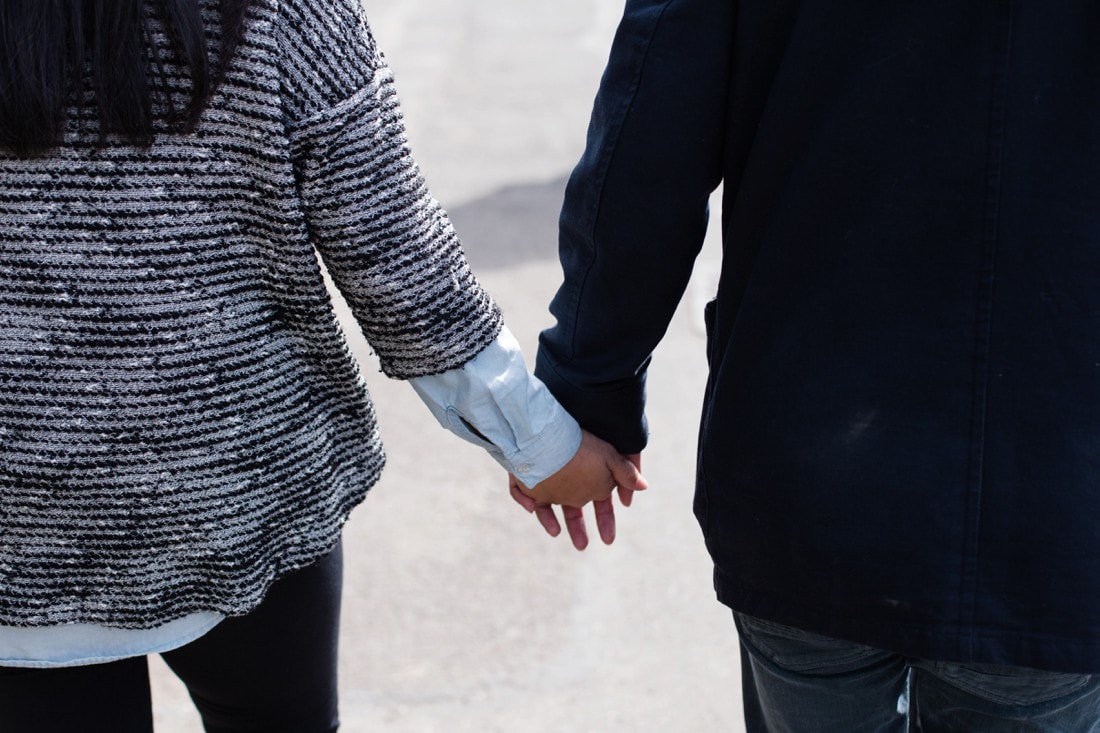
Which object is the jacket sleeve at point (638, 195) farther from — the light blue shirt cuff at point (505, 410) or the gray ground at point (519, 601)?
the gray ground at point (519, 601)

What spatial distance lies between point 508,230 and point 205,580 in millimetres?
3904

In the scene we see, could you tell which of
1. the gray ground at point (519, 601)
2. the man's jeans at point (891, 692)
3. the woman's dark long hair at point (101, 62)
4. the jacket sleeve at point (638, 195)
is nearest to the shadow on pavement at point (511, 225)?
the gray ground at point (519, 601)

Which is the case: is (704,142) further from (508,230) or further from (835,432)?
(508,230)

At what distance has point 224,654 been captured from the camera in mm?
1726

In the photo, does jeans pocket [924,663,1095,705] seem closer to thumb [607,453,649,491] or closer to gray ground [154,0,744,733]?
thumb [607,453,649,491]

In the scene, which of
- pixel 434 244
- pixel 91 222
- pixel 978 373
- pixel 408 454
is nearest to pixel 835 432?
pixel 978 373

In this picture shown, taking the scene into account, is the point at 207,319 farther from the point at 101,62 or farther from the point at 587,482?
the point at 587,482

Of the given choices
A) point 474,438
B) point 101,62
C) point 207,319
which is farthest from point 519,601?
point 101,62

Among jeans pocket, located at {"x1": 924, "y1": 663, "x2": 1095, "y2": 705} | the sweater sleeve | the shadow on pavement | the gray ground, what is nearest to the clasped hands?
the sweater sleeve

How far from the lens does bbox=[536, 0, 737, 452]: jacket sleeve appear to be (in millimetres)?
1575

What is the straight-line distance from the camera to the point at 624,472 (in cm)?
203

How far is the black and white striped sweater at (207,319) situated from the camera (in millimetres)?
1396

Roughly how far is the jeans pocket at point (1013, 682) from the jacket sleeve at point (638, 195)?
61 centimetres

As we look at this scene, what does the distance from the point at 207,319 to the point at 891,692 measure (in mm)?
970
